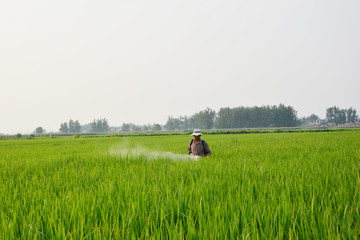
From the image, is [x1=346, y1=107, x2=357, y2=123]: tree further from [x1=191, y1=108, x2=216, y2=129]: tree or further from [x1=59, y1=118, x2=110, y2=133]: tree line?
[x1=59, y1=118, x2=110, y2=133]: tree line

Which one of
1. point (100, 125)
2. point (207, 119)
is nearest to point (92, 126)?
point (100, 125)

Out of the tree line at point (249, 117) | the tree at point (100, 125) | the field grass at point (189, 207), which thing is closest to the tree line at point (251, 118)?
the tree line at point (249, 117)

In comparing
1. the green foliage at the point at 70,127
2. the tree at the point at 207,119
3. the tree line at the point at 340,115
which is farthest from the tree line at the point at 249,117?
the green foliage at the point at 70,127

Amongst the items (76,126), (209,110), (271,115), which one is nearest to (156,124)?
(209,110)

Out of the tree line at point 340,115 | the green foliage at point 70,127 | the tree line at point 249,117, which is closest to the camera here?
the tree line at point 249,117

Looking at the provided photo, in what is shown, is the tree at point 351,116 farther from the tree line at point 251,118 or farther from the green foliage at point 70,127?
the green foliage at point 70,127

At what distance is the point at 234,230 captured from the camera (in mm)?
1303

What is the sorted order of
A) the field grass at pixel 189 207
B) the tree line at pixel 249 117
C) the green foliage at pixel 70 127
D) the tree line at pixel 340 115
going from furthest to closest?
the green foliage at pixel 70 127 < the tree line at pixel 340 115 < the tree line at pixel 249 117 < the field grass at pixel 189 207

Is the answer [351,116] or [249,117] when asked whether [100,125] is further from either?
[351,116]

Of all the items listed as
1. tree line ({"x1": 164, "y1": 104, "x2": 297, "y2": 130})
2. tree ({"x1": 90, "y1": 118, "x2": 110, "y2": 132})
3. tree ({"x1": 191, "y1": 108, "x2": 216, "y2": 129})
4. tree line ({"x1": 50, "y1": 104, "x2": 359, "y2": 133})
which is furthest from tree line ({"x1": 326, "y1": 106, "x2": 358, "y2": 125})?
tree ({"x1": 90, "y1": 118, "x2": 110, "y2": 132})

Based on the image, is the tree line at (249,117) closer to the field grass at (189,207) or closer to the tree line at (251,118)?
the tree line at (251,118)

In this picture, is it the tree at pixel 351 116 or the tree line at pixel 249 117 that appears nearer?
the tree line at pixel 249 117

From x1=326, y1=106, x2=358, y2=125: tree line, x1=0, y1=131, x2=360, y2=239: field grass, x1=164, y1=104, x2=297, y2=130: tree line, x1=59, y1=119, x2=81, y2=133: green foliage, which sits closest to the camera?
x1=0, y1=131, x2=360, y2=239: field grass

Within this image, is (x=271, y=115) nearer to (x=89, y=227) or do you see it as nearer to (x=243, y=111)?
(x=243, y=111)
